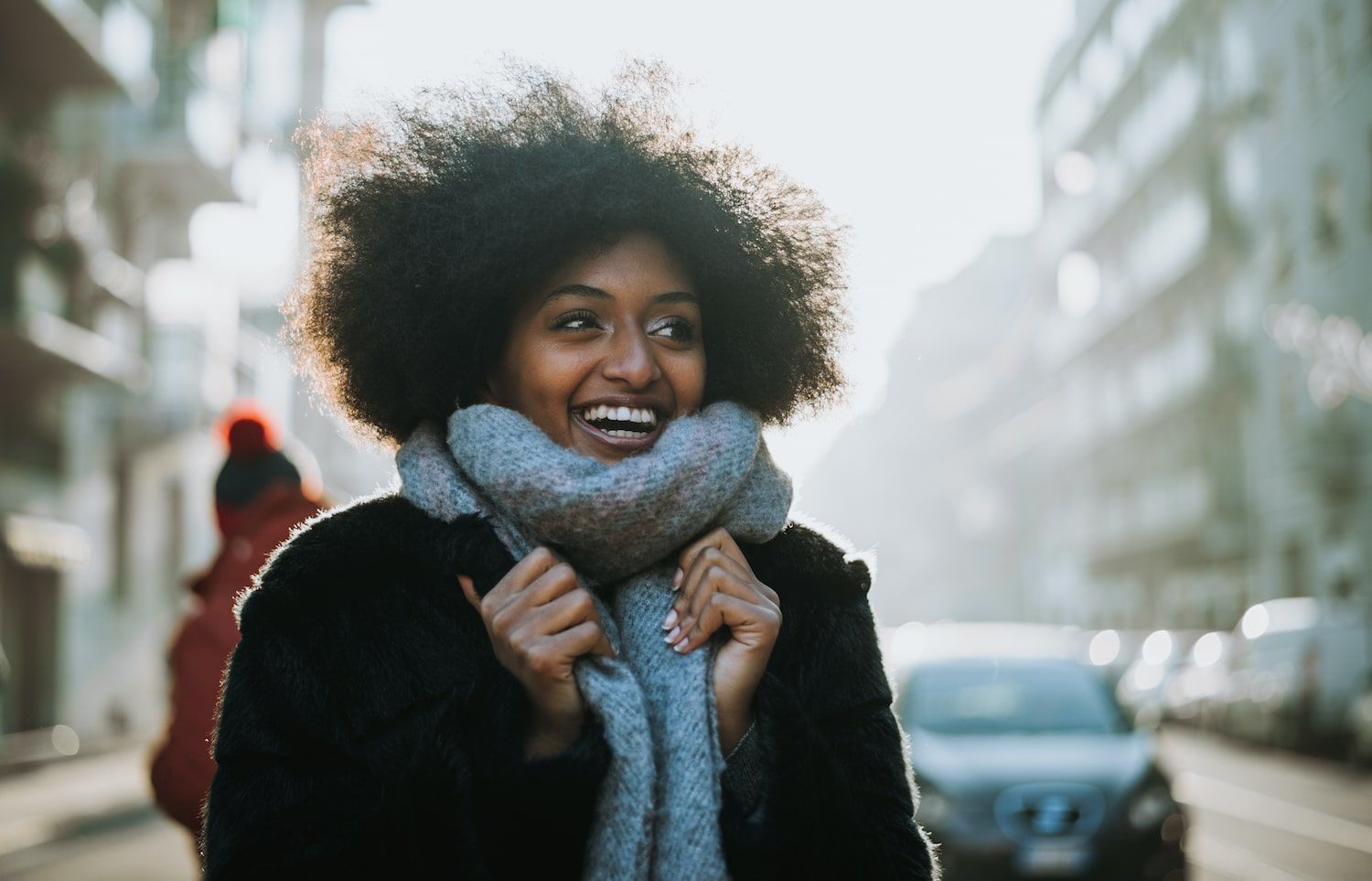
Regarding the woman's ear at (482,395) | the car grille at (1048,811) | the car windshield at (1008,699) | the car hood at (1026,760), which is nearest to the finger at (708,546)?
the woman's ear at (482,395)

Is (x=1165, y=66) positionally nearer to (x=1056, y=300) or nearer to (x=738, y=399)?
(x=1056, y=300)

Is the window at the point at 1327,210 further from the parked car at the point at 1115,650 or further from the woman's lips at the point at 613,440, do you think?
the woman's lips at the point at 613,440

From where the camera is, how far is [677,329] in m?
2.76

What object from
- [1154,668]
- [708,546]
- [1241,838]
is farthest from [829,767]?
[1154,668]

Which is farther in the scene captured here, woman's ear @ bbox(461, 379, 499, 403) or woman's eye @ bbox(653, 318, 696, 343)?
woman's ear @ bbox(461, 379, 499, 403)

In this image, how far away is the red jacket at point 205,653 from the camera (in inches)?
152

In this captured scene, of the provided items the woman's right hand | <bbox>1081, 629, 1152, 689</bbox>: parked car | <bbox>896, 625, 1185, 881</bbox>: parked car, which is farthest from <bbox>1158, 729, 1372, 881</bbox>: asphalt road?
<bbox>1081, 629, 1152, 689</bbox>: parked car

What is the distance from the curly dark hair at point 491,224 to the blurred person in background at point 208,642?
101 cm

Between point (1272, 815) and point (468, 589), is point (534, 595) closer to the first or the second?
point (468, 589)

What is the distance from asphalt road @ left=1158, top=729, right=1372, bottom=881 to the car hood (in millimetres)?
434

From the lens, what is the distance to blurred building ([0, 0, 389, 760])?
20.3m

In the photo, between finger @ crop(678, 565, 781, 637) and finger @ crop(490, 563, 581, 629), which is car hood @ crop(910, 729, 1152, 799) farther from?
finger @ crop(490, 563, 581, 629)

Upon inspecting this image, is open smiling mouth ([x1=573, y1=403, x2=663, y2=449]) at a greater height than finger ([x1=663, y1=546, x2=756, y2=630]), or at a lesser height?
greater

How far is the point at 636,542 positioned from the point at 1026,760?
668 cm
